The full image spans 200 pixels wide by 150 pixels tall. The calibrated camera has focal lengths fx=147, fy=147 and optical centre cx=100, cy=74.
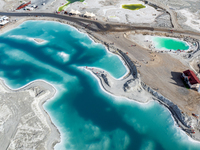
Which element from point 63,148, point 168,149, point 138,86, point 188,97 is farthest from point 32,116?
point 188,97

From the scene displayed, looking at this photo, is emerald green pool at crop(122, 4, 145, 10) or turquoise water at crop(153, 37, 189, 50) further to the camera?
emerald green pool at crop(122, 4, 145, 10)

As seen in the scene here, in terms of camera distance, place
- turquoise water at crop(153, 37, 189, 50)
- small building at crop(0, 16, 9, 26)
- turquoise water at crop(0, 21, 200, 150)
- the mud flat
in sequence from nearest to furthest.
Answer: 1. the mud flat
2. turquoise water at crop(0, 21, 200, 150)
3. turquoise water at crop(153, 37, 189, 50)
4. small building at crop(0, 16, 9, 26)

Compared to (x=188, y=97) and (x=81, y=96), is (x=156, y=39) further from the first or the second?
(x=81, y=96)

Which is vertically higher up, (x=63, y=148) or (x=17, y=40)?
(x=17, y=40)

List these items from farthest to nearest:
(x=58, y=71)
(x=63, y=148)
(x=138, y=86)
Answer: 1. (x=58, y=71)
2. (x=138, y=86)
3. (x=63, y=148)

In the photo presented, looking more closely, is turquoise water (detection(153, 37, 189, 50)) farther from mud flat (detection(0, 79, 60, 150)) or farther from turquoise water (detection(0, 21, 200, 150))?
mud flat (detection(0, 79, 60, 150))

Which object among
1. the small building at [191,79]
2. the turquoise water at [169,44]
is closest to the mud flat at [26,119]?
the small building at [191,79]

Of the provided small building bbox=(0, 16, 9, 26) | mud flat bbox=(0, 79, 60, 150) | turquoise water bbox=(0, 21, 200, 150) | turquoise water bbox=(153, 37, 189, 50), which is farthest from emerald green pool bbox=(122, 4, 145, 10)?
mud flat bbox=(0, 79, 60, 150)
